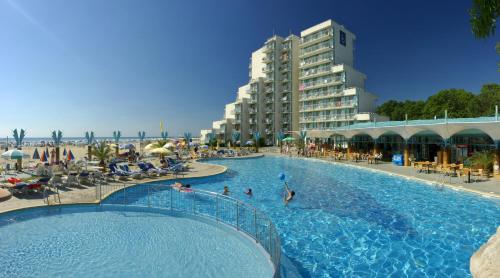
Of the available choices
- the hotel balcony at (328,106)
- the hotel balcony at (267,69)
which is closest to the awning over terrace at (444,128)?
the hotel balcony at (328,106)

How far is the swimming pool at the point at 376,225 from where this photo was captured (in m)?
7.99

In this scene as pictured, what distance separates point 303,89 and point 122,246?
2142 inches

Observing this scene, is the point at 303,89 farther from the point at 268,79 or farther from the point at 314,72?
the point at 268,79

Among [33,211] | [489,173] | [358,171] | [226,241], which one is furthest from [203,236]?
[489,173]

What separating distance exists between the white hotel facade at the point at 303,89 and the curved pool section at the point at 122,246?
4270 centimetres

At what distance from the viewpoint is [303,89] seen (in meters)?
58.8

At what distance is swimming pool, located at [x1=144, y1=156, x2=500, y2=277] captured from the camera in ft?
26.2

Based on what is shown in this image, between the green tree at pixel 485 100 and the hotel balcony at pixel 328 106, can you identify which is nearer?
the green tree at pixel 485 100

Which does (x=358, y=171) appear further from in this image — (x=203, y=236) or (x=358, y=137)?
(x=203, y=236)

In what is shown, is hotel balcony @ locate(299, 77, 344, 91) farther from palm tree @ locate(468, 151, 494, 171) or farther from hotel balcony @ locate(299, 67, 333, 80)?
palm tree @ locate(468, 151, 494, 171)

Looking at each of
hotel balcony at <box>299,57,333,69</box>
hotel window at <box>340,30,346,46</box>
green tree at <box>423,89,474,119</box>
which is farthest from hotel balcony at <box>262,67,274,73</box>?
green tree at <box>423,89,474,119</box>

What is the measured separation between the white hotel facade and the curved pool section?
42.7 metres

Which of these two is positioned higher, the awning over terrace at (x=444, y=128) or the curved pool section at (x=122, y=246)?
the awning over terrace at (x=444, y=128)

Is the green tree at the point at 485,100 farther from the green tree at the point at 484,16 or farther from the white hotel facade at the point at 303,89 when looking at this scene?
the green tree at the point at 484,16
